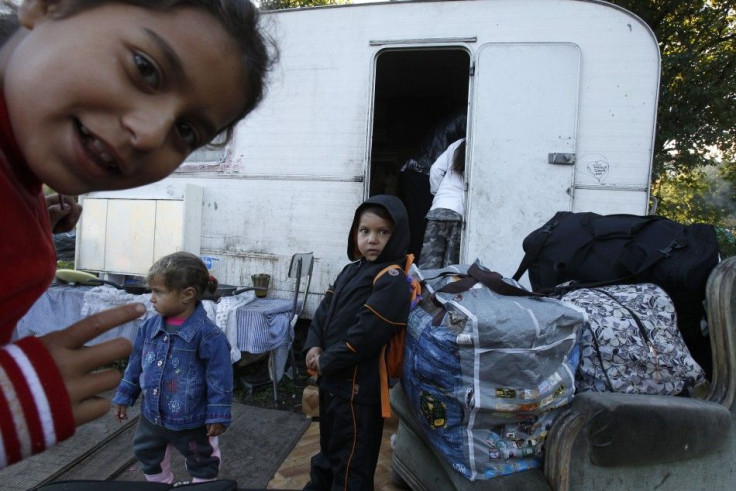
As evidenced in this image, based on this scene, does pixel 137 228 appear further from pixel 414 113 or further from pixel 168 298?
pixel 414 113

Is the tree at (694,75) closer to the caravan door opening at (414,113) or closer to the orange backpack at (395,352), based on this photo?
the caravan door opening at (414,113)

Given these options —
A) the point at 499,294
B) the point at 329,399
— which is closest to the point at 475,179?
the point at 499,294

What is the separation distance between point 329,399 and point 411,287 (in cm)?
83

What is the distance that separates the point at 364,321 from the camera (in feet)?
7.59

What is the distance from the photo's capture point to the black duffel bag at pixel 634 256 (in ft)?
7.29

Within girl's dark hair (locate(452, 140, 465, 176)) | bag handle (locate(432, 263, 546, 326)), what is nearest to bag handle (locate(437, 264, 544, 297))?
bag handle (locate(432, 263, 546, 326))

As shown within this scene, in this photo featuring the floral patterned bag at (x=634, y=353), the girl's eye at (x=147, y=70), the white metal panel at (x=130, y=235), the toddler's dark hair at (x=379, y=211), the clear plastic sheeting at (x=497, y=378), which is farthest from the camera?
the white metal panel at (x=130, y=235)

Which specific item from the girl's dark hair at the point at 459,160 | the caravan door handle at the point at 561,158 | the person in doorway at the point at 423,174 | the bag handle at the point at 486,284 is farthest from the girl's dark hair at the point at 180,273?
the person in doorway at the point at 423,174

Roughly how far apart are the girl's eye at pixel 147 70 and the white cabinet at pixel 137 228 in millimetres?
3563

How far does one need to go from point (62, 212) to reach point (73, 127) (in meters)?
0.65

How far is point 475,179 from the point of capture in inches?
146

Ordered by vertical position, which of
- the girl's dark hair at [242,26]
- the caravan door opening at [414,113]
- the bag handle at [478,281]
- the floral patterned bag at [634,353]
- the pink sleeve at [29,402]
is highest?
the caravan door opening at [414,113]

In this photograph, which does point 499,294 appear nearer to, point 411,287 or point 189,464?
point 411,287

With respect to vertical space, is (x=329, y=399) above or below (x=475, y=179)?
below
